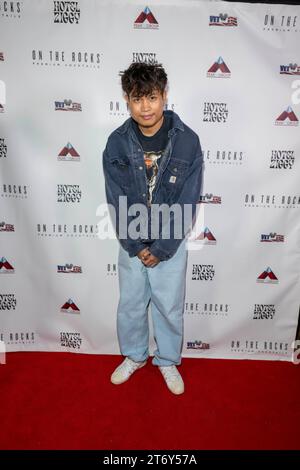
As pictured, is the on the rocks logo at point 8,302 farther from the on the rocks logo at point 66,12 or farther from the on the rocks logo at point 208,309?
the on the rocks logo at point 66,12

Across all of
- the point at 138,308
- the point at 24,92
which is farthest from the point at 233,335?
the point at 24,92

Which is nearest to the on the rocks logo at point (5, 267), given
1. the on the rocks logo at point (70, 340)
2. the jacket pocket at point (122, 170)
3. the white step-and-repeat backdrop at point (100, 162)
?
the white step-and-repeat backdrop at point (100, 162)

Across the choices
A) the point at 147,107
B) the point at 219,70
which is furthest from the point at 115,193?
the point at 219,70

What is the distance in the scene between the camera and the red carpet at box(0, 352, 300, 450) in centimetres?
194

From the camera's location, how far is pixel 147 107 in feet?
5.68

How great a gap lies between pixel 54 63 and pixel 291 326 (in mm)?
2162

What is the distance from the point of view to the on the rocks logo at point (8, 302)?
2496 mm

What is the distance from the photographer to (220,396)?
2.23 meters

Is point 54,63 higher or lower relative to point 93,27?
lower

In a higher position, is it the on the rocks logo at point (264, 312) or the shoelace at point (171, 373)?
the on the rocks logo at point (264, 312)

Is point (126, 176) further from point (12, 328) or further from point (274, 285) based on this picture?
point (12, 328)

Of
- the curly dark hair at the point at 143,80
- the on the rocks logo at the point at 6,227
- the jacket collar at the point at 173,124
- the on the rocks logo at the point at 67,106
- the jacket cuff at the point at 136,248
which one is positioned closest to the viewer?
the curly dark hair at the point at 143,80

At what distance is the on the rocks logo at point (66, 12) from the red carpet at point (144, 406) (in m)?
2.03

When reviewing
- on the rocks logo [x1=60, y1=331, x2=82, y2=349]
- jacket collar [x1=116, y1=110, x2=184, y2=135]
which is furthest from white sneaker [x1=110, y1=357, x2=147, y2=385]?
jacket collar [x1=116, y1=110, x2=184, y2=135]
